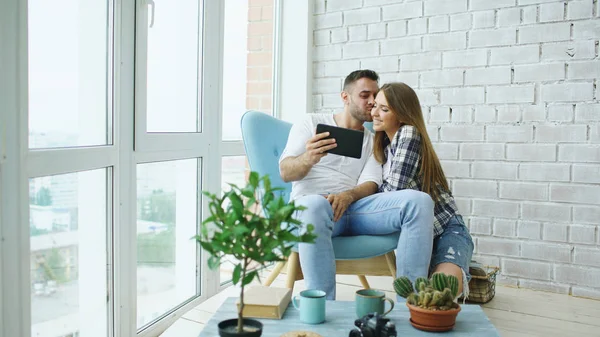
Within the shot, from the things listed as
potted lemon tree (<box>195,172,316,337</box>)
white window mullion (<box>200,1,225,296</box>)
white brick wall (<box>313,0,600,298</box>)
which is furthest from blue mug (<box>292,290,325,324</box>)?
white brick wall (<box>313,0,600,298</box>)

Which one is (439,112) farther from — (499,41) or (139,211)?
(139,211)

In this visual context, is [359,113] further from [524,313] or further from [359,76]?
[524,313]

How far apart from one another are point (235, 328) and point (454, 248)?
116cm

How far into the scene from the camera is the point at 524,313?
2348 mm

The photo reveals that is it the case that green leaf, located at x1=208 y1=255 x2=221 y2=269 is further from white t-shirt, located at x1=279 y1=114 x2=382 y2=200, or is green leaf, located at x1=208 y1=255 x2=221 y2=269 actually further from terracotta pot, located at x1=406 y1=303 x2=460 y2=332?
white t-shirt, located at x1=279 y1=114 x2=382 y2=200

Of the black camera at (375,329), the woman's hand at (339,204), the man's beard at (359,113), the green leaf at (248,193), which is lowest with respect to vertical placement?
the black camera at (375,329)

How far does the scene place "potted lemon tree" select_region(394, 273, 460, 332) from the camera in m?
1.29

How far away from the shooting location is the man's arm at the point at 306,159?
2096mm

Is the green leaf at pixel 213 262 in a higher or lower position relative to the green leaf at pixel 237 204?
lower

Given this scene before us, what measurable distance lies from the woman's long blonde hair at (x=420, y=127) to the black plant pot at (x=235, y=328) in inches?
45.0

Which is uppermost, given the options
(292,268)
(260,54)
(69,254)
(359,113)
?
(260,54)

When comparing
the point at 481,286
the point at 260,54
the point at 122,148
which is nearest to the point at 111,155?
the point at 122,148

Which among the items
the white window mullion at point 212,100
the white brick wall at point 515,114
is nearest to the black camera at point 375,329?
the white window mullion at point 212,100

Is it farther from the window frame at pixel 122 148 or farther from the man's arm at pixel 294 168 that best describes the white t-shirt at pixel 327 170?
the window frame at pixel 122 148
